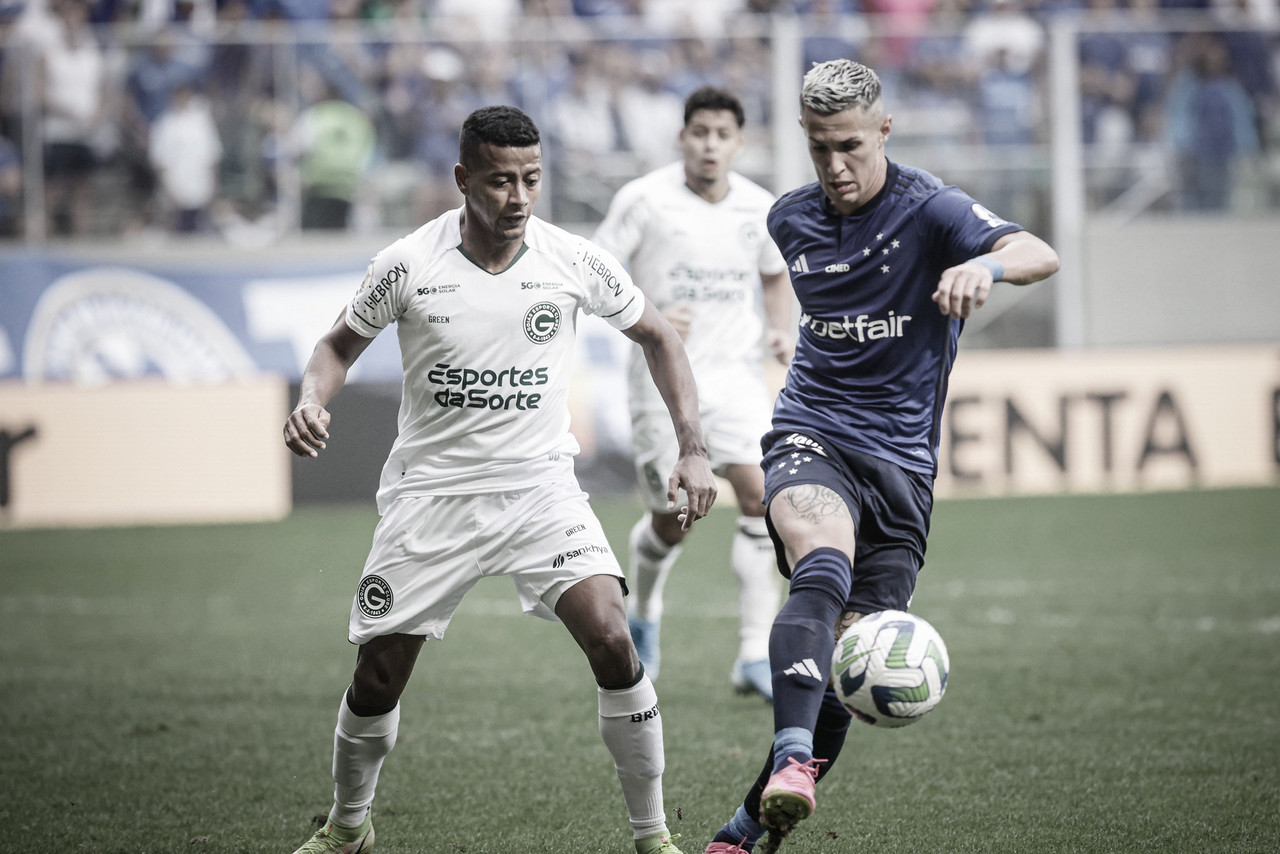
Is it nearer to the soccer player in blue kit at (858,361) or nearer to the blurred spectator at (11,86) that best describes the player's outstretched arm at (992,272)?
the soccer player in blue kit at (858,361)

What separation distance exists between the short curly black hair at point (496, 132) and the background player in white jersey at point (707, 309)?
2.92 m

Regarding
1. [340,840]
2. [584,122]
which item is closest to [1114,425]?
[584,122]

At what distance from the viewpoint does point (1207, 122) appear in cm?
1592

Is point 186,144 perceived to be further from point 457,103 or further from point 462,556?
point 462,556

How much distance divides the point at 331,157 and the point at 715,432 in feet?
31.3

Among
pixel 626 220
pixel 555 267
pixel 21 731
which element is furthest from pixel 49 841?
pixel 626 220

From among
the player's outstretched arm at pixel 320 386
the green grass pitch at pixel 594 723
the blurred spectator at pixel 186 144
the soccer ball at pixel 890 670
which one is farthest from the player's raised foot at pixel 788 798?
the blurred spectator at pixel 186 144

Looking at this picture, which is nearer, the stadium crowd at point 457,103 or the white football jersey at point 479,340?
the white football jersey at point 479,340

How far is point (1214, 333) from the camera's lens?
16609 millimetres

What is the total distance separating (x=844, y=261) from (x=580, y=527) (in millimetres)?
1092

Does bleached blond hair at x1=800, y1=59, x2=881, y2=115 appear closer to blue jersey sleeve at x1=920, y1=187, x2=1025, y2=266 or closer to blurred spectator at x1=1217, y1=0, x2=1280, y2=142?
blue jersey sleeve at x1=920, y1=187, x2=1025, y2=266

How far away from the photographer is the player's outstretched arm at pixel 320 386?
412 centimetres

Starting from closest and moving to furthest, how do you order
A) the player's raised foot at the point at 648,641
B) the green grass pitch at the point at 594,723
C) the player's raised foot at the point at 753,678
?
the green grass pitch at the point at 594,723 < the player's raised foot at the point at 753,678 < the player's raised foot at the point at 648,641

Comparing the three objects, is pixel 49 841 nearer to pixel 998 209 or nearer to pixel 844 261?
pixel 844 261
